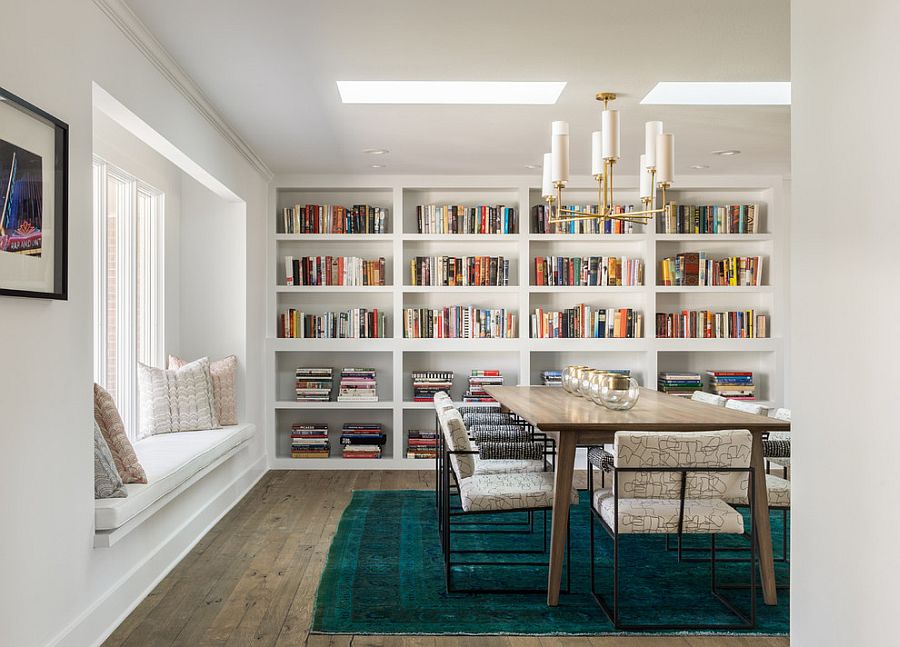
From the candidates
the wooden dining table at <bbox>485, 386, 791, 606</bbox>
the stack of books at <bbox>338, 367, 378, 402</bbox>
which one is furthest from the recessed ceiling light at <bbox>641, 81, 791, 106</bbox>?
the stack of books at <bbox>338, 367, 378, 402</bbox>

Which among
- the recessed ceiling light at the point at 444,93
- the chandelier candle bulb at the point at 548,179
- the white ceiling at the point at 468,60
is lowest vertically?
the chandelier candle bulb at the point at 548,179

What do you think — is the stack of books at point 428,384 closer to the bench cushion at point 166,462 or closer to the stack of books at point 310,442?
the stack of books at point 310,442

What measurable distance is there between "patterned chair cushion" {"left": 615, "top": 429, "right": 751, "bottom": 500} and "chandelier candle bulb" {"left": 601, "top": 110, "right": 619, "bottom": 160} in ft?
5.16

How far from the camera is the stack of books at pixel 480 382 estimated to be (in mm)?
7012

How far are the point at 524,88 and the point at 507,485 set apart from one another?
2302 millimetres

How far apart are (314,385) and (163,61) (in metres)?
3.67

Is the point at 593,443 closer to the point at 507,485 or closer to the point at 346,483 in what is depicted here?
the point at 507,485

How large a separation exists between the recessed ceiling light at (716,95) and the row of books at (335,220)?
3.00 meters

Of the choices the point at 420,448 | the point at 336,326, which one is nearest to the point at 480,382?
the point at 420,448

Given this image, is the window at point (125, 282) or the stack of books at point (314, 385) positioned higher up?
the window at point (125, 282)

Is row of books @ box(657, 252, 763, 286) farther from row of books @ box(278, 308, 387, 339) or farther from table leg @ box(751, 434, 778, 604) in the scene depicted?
table leg @ box(751, 434, 778, 604)

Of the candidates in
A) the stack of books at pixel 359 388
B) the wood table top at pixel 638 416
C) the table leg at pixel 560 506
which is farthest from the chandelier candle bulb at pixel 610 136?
the stack of books at pixel 359 388

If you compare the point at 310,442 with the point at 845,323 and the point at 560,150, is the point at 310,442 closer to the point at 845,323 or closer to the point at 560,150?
the point at 560,150

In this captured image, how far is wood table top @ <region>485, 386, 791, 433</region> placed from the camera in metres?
3.39
